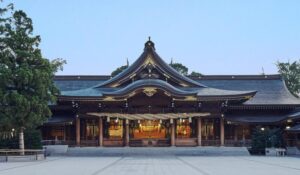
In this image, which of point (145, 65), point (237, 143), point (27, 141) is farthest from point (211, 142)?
point (27, 141)

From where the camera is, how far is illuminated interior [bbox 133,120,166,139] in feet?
150

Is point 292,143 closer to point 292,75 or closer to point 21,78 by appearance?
point 21,78

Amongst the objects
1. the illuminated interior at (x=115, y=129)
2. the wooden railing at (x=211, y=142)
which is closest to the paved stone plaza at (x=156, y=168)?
the wooden railing at (x=211, y=142)

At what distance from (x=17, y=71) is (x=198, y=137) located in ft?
58.0

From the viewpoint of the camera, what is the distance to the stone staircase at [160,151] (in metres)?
40.1

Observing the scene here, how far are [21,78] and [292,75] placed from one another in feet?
169

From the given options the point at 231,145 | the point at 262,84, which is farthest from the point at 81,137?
the point at 262,84

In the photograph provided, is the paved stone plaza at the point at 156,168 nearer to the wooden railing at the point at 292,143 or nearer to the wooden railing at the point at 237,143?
the wooden railing at the point at 292,143

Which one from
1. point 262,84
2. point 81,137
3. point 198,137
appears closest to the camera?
point 198,137

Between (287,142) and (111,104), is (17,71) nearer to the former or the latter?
(111,104)

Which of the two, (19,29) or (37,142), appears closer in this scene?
(19,29)

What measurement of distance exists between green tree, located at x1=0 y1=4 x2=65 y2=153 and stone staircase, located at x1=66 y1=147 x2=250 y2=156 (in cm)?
711

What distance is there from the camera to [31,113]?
33062 mm

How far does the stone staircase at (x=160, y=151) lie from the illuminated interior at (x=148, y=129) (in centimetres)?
441
